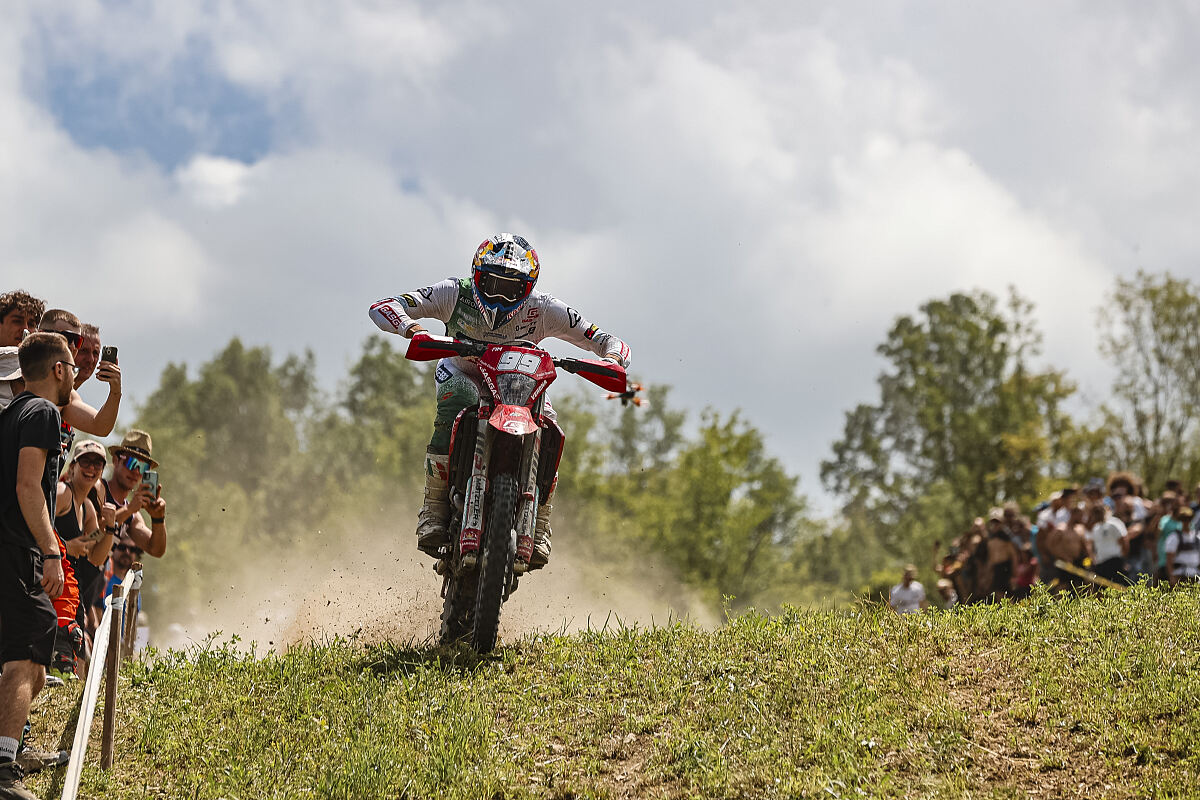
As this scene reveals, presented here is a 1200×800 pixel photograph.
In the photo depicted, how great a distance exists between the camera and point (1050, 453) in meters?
40.1

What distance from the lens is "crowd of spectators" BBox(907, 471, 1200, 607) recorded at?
12.9 meters

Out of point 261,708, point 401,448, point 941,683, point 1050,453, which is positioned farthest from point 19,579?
point 401,448

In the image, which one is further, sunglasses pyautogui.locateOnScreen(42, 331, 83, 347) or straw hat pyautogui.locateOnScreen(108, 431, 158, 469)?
straw hat pyautogui.locateOnScreen(108, 431, 158, 469)

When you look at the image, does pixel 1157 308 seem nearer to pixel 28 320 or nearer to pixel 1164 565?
pixel 1164 565

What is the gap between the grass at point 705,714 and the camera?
563cm

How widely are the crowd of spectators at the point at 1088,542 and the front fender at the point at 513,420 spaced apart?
635 cm

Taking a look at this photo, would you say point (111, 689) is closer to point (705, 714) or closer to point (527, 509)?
point (527, 509)

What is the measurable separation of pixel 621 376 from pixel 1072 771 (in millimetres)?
A: 4018

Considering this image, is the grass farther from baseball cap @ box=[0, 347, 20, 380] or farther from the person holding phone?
the person holding phone

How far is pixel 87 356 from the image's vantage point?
7.98m

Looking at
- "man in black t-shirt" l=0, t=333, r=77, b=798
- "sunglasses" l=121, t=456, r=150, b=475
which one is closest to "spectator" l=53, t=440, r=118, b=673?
"sunglasses" l=121, t=456, r=150, b=475

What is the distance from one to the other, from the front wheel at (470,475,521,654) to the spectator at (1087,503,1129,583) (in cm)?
895

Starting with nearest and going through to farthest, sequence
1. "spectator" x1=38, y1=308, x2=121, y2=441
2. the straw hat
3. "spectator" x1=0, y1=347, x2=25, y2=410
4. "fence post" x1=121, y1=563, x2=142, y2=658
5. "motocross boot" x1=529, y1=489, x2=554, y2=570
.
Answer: "fence post" x1=121, y1=563, x2=142, y2=658 → "spectator" x1=0, y1=347, x2=25, y2=410 → "spectator" x1=38, y1=308, x2=121, y2=441 → "motocross boot" x1=529, y1=489, x2=554, y2=570 → the straw hat

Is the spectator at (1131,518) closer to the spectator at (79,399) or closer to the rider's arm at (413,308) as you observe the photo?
the rider's arm at (413,308)
